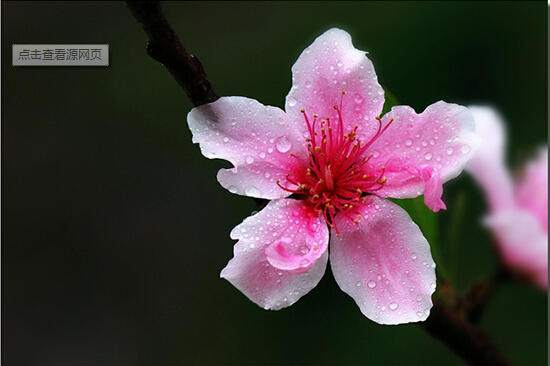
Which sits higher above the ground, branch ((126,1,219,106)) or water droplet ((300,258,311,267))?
branch ((126,1,219,106))

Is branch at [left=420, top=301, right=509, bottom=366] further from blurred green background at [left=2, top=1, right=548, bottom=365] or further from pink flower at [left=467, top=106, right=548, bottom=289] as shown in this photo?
blurred green background at [left=2, top=1, right=548, bottom=365]

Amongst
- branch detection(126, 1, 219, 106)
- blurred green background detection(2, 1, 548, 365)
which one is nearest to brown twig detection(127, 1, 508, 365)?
branch detection(126, 1, 219, 106)

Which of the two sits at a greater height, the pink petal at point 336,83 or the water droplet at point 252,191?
the pink petal at point 336,83

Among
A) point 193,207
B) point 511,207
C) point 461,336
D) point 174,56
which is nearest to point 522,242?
point 511,207

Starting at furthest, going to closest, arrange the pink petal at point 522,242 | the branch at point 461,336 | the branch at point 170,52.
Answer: the pink petal at point 522,242 → the branch at point 461,336 → the branch at point 170,52

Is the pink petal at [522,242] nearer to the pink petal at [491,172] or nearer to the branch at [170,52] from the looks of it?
the pink petal at [491,172]

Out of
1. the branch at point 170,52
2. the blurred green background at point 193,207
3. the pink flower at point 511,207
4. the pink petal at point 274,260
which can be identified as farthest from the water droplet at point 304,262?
the blurred green background at point 193,207

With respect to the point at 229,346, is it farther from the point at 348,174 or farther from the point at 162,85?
the point at 348,174
